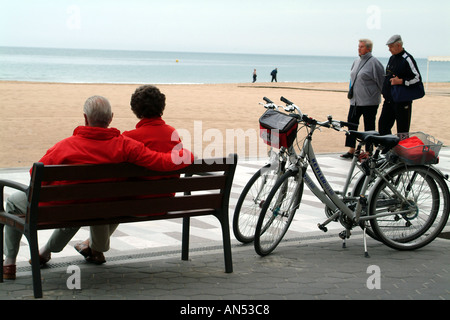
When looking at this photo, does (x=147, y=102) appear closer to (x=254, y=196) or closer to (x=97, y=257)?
(x=97, y=257)

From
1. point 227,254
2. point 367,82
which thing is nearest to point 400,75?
point 367,82

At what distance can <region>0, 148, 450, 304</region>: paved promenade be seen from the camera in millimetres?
4512

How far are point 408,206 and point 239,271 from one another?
1.76 m

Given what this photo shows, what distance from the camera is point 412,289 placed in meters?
4.72

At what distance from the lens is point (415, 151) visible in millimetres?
5727

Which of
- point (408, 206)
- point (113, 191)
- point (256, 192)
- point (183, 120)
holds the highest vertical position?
point (113, 191)

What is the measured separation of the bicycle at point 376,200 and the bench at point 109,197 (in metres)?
0.62

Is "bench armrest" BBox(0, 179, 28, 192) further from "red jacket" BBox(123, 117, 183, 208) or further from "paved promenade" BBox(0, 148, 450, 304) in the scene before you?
"red jacket" BBox(123, 117, 183, 208)

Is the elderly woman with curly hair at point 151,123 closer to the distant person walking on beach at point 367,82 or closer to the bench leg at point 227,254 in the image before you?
the bench leg at point 227,254

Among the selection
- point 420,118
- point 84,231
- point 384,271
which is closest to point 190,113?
point 420,118

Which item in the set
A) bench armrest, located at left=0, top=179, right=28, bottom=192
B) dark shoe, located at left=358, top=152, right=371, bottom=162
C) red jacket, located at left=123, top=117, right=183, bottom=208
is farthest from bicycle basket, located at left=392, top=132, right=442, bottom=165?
bench armrest, located at left=0, top=179, right=28, bottom=192

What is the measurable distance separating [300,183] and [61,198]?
2.14m

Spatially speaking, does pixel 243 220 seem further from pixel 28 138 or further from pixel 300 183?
pixel 28 138

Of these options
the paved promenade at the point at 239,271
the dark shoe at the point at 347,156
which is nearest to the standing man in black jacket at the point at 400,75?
the dark shoe at the point at 347,156
